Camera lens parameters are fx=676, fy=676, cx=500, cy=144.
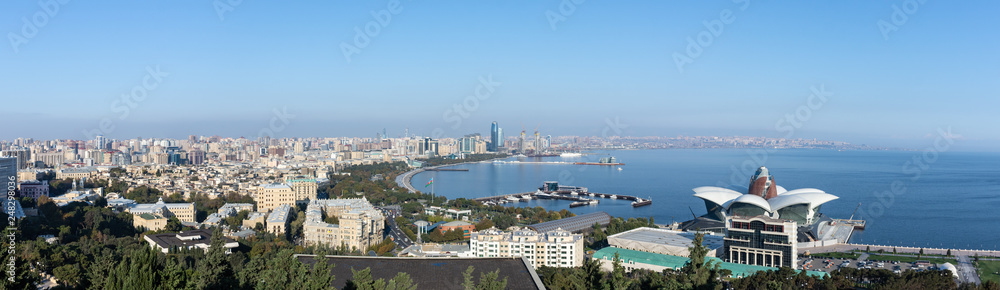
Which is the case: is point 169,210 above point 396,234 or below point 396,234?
above

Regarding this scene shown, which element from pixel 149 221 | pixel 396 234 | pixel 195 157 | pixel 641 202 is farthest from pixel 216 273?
pixel 195 157

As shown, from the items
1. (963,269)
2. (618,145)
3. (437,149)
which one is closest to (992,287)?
(963,269)

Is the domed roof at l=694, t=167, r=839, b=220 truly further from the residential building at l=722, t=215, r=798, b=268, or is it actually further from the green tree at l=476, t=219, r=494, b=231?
the green tree at l=476, t=219, r=494, b=231

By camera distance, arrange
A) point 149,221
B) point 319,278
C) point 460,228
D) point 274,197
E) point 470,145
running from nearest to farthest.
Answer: point 319,278
point 149,221
point 460,228
point 274,197
point 470,145

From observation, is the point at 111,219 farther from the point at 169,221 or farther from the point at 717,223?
the point at 717,223

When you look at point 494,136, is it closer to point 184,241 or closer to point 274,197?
point 274,197

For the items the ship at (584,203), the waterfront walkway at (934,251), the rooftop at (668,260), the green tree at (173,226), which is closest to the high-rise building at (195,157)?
the ship at (584,203)

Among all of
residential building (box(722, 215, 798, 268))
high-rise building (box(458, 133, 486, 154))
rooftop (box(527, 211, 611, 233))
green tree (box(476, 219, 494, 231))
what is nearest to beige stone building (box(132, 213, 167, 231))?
green tree (box(476, 219, 494, 231))

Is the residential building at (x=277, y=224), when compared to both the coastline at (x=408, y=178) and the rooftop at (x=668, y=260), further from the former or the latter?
the coastline at (x=408, y=178)
